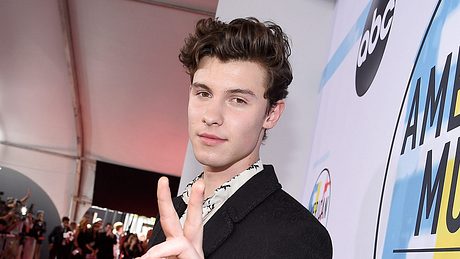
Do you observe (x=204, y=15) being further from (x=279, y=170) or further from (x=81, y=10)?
(x=279, y=170)

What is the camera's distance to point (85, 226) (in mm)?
16312

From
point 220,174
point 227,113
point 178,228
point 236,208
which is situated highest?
point 227,113

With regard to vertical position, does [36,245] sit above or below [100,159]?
below

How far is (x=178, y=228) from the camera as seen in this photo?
1.35m

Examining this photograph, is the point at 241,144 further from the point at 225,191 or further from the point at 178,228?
the point at 178,228

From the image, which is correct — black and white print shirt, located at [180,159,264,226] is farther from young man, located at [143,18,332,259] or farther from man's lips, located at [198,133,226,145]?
man's lips, located at [198,133,226,145]

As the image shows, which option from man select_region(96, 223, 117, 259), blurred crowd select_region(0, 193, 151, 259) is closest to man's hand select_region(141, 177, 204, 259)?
blurred crowd select_region(0, 193, 151, 259)

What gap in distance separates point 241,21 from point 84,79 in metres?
11.9

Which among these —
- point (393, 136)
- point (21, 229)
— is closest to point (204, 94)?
point (393, 136)

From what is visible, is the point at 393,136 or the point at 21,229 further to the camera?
the point at 21,229

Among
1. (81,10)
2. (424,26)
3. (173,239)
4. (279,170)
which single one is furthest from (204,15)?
(173,239)

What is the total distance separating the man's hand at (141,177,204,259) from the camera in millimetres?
1298

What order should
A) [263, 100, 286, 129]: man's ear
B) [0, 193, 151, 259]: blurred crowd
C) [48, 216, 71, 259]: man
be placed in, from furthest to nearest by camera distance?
[48, 216, 71, 259]: man
[0, 193, 151, 259]: blurred crowd
[263, 100, 286, 129]: man's ear

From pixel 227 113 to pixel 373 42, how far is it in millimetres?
1129
